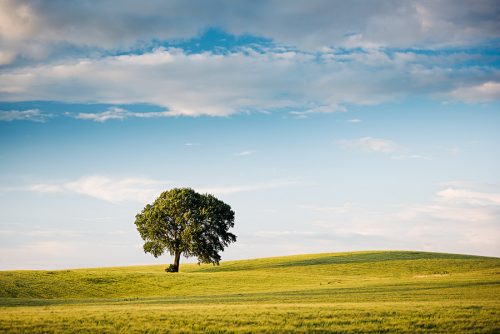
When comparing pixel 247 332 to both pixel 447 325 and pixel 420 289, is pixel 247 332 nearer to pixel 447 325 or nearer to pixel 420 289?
pixel 447 325

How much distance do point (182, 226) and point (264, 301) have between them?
1550 inches

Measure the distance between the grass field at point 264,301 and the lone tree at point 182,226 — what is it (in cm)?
927

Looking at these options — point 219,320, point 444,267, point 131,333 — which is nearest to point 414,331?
point 219,320

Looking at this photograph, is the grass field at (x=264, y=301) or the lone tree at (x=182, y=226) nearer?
the grass field at (x=264, y=301)

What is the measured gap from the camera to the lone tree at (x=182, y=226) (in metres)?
71.3

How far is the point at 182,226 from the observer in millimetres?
72000

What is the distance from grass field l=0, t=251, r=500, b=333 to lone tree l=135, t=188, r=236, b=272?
9.27m

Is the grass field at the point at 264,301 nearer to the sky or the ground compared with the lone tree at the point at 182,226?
nearer to the ground

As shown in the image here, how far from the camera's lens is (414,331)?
2108 cm

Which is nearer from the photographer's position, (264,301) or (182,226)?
(264,301)

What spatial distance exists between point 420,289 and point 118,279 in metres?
35.2

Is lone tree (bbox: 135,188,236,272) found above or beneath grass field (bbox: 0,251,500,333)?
above

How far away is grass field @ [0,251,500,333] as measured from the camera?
2211 centimetres

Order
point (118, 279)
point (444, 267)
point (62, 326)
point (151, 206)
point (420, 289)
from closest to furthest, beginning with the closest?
point (62, 326), point (420, 289), point (118, 279), point (444, 267), point (151, 206)
